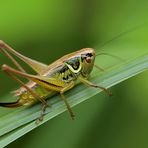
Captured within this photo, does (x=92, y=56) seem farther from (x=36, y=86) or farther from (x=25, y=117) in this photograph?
(x=25, y=117)

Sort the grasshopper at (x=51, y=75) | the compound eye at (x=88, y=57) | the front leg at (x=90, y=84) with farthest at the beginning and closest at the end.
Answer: the compound eye at (x=88, y=57) → the grasshopper at (x=51, y=75) → the front leg at (x=90, y=84)

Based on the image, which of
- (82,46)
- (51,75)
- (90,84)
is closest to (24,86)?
(51,75)

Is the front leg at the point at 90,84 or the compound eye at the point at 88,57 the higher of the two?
the compound eye at the point at 88,57

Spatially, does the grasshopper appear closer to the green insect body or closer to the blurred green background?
the green insect body

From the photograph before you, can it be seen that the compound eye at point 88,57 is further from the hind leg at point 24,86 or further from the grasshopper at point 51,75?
the hind leg at point 24,86

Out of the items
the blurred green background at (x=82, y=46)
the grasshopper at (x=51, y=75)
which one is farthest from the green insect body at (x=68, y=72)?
the blurred green background at (x=82, y=46)

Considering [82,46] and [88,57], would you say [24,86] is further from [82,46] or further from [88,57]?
[82,46]

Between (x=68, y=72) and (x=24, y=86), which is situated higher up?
(x=24, y=86)
